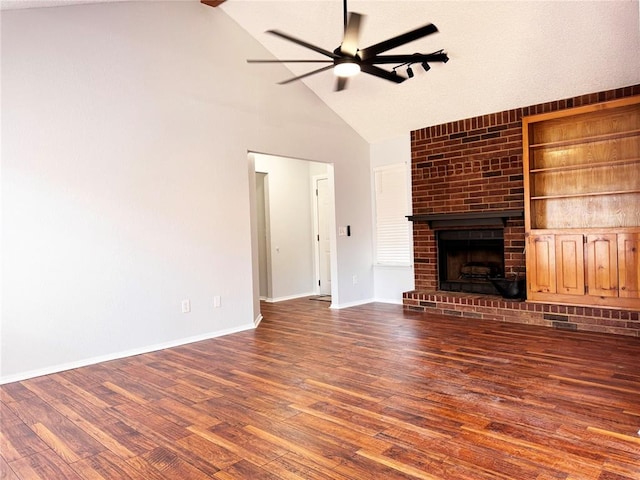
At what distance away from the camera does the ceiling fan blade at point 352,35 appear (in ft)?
9.87

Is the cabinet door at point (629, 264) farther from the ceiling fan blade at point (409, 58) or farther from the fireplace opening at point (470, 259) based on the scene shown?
the ceiling fan blade at point (409, 58)

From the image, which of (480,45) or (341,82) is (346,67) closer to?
(341,82)

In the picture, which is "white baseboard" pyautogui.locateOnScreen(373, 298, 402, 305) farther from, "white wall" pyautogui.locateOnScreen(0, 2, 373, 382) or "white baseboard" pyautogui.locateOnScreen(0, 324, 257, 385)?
"white baseboard" pyautogui.locateOnScreen(0, 324, 257, 385)

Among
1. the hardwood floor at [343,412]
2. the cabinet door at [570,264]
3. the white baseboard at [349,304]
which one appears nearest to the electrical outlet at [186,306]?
the hardwood floor at [343,412]

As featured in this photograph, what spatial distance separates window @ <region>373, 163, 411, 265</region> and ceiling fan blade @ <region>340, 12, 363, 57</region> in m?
3.42

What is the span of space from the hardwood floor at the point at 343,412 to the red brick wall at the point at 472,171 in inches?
74.1

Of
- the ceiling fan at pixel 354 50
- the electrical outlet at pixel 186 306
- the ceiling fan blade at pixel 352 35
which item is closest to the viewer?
the ceiling fan blade at pixel 352 35

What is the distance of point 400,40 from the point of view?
133 inches

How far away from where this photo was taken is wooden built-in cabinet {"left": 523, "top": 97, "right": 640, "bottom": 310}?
462 centimetres

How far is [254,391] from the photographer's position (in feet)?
10.4

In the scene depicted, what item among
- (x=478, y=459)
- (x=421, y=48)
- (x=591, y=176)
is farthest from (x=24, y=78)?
(x=591, y=176)

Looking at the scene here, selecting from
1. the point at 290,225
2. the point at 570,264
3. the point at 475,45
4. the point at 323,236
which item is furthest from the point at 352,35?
the point at 323,236

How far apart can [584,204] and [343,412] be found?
13.5 ft

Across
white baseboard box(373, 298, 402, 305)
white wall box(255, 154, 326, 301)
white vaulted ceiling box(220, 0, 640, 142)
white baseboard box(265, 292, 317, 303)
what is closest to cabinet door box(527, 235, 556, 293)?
white vaulted ceiling box(220, 0, 640, 142)
